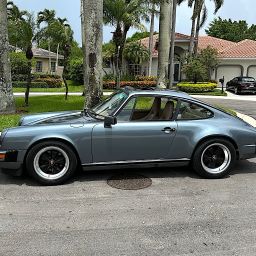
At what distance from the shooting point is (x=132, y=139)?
17.8ft

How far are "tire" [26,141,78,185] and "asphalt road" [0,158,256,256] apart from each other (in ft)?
0.48

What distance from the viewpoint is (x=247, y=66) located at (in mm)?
34344

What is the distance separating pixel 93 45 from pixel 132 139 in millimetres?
5608

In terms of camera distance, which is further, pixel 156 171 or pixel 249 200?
pixel 156 171

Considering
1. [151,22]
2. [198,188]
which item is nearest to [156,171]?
[198,188]

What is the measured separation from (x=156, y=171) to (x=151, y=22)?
98.5 feet

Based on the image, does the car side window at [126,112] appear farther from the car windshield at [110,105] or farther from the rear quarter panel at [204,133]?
the rear quarter panel at [204,133]

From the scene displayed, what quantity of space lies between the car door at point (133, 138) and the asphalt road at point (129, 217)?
1.42ft

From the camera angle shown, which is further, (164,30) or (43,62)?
(43,62)

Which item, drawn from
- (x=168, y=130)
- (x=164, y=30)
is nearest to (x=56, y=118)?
(x=168, y=130)

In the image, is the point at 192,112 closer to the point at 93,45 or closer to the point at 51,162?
the point at 51,162

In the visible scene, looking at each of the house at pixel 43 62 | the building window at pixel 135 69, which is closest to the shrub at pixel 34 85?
the building window at pixel 135 69

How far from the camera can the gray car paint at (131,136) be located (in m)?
5.23

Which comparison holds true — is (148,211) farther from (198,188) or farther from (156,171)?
(156,171)
